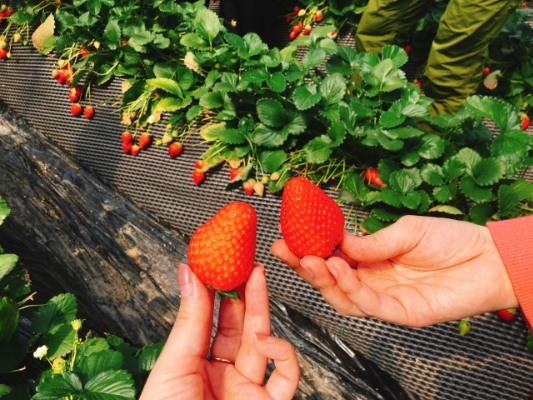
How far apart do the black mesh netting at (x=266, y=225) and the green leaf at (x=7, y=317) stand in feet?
2.87

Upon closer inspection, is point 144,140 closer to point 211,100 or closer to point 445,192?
point 211,100

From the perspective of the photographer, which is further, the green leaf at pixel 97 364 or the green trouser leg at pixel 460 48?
the green trouser leg at pixel 460 48

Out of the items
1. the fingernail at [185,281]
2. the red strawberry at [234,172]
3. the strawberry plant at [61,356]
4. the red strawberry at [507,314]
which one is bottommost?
the red strawberry at [507,314]

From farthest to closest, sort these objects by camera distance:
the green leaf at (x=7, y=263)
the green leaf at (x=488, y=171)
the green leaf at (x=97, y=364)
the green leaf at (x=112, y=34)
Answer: the green leaf at (x=112, y=34) → the green leaf at (x=488, y=171) → the green leaf at (x=7, y=263) → the green leaf at (x=97, y=364)

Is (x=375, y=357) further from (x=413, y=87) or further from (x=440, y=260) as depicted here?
(x=413, y=87)

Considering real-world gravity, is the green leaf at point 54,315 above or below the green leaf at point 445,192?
below

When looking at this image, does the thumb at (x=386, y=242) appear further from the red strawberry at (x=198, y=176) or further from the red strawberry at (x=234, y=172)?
the red strawberry at (x=198, y=176)

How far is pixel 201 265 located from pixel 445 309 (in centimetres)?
64

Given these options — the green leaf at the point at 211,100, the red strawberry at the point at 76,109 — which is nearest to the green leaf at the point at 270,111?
the green leaf at the point at 211,100

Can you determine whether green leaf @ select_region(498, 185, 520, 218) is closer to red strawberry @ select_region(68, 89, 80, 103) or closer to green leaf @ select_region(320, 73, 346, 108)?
green leaf @ select_region(320, 73, 346, 108)

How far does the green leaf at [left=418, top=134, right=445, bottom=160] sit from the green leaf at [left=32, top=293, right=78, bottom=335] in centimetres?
131

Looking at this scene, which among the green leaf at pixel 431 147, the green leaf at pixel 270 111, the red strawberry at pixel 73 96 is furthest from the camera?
the red strawberry at pixel 73 96

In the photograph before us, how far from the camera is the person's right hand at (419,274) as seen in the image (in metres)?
1.09

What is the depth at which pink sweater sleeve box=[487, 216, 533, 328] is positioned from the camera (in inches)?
44.9
